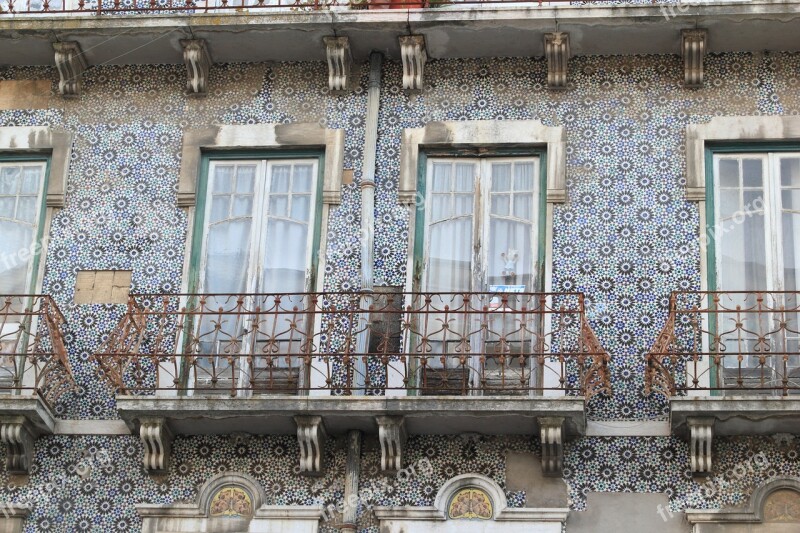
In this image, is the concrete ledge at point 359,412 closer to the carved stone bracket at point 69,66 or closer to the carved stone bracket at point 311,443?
the carved stone bracket at point 311,443

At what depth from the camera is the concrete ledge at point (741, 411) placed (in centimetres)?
1376

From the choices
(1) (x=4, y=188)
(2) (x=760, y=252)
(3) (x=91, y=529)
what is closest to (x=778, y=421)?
(2) (x=760, y=252)

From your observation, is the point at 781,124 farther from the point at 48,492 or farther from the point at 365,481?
the point at 48,492

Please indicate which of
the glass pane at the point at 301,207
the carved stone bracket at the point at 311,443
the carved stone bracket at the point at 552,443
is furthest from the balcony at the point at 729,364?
the glass pane at the point at 301,207

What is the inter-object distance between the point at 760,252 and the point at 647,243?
0.94m

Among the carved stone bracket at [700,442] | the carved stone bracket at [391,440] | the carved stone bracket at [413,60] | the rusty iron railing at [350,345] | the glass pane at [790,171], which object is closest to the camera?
the carved stone bracket at [700,442]

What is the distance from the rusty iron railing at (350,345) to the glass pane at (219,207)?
0.78 metres

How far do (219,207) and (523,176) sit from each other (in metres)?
2.63

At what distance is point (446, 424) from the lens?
14.3m

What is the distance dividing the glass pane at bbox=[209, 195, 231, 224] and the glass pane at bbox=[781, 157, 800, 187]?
4.73m

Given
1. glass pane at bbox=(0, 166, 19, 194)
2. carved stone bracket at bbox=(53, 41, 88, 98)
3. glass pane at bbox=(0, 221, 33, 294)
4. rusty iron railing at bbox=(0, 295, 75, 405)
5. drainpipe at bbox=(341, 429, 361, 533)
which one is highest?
carved stone bracket at bbox=(53, 41, 88, 98)

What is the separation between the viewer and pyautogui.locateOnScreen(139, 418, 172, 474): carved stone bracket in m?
14.4

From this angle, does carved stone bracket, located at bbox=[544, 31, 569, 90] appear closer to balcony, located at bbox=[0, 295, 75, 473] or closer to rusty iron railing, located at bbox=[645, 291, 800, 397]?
rusty iron railing, located at bbox=[645, 291, 800, 397]

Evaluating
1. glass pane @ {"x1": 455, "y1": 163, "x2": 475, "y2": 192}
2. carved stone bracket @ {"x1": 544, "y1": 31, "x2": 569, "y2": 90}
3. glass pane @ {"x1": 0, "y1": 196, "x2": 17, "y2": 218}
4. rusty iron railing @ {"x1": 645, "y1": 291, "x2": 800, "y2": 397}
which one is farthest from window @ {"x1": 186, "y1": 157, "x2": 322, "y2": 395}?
rusty iron railing @ {"x1": 645, "y1": 291, "x2": 800, "y2": 397}
